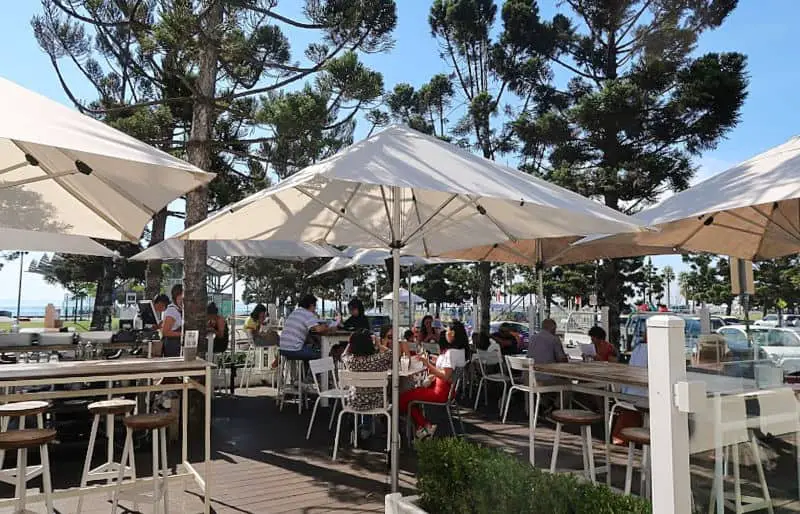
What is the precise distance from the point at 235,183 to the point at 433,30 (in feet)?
36.3

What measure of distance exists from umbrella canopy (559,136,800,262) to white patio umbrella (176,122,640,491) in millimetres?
826

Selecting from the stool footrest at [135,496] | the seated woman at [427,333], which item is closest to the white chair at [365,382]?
the stool footrest at [135,496]

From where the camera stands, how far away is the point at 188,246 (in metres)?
6.44

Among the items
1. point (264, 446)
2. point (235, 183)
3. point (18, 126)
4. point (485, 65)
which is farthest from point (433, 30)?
point (18, 126)

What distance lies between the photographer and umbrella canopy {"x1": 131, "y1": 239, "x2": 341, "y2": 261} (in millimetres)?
8648

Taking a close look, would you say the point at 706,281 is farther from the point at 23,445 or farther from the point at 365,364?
the point at 23,445

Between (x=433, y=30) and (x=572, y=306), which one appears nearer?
(x=433, y=30)

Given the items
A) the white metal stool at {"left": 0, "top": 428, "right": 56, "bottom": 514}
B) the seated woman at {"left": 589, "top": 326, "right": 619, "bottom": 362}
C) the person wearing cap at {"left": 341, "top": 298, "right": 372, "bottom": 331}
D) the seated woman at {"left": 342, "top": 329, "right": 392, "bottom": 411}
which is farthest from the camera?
the person wearing cap at {"left": 341, "top": 298, "right": 372, "bottom": 331}

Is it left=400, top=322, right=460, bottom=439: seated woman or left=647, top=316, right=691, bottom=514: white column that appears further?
left=400, top=322, right=460, bottom=439: seated woman

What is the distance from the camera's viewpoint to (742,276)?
244 inches

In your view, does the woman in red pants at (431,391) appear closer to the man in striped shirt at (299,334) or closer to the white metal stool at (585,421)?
the white metal stool at (585,421)

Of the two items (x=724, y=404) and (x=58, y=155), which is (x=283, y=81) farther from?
(x=724, y=404)

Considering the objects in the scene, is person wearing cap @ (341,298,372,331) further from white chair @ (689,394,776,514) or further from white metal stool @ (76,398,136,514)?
white chair @ (689,394,776,514)

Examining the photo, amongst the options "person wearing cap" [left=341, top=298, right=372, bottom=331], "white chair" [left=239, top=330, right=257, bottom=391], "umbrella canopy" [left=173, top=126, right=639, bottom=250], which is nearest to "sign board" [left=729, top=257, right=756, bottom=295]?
"umbrella canopy" [left=173, top=126, right=639, bottom=250]
